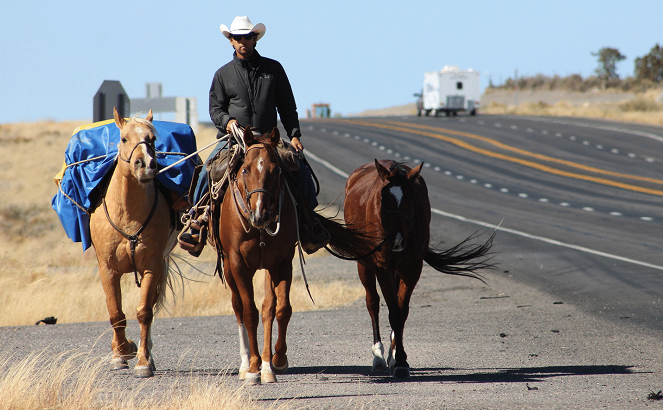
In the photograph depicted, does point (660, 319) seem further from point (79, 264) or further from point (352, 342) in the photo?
point (79, 264)

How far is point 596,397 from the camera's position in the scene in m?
6.80

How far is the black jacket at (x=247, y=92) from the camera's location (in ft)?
26.7

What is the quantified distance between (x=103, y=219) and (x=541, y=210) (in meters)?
20.5

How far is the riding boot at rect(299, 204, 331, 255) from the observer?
803 centimetres

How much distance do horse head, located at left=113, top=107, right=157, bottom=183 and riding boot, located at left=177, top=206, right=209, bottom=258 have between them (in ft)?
2.51

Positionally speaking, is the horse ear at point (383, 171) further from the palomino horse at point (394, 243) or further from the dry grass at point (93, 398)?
the dry grass at point (93, 398)

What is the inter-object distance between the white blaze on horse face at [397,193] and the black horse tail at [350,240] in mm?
512

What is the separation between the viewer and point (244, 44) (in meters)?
8.06

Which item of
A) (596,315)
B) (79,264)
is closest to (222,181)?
(596,315)

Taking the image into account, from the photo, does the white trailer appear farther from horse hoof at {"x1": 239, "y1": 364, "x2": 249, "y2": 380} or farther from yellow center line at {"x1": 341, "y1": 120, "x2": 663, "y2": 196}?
horse hoof at {"x1": 239, "y1": 364, "x2": 249, "y2": 380}

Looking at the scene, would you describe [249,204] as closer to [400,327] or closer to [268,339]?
[268,339]

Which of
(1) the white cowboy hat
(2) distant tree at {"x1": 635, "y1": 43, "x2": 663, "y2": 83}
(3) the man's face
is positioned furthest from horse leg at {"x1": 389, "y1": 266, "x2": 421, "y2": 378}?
(2) distant tree at {"x1": 635, "y1": 43, "x2": 663, "y2": 83}

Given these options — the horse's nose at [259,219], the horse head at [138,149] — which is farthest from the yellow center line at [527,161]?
the horse's nose at [259,219]

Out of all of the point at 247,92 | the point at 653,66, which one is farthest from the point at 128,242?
the point at 653,66
